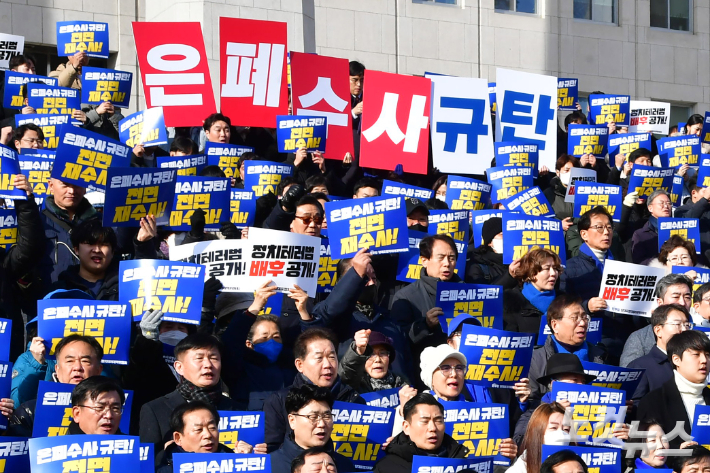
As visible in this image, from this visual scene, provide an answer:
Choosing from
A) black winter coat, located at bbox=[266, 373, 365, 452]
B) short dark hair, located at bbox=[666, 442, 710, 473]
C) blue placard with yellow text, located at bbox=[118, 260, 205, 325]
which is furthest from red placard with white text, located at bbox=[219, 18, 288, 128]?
short dark hair, located at bbox=[666, 442, 710, 473]

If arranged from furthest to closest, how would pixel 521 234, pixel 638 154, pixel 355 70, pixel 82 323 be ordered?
pixel 355 70 < pixel 638 154 < pixel 521 234 < pixel 82 323

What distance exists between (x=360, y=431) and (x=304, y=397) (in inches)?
18.8

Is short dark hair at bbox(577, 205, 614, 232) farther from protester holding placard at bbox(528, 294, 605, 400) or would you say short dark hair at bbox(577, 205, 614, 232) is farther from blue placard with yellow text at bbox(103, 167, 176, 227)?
blue placard with yellow text at bbox(103, 167, 176, 227)

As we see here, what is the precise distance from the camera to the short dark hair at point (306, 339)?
754 cm

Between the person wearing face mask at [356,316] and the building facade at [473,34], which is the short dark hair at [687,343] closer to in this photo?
the person wearing face mask at [356,316]

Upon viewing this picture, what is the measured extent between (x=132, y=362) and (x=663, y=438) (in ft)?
10.3

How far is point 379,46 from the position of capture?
66.4ft

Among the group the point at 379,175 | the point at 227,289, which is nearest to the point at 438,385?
the point at 227,289

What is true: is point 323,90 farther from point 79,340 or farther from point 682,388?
point 79,340

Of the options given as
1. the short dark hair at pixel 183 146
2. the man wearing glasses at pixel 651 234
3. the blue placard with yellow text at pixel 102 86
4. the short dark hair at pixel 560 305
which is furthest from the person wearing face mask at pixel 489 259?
the blue placard with yellow text at pixel 102 86

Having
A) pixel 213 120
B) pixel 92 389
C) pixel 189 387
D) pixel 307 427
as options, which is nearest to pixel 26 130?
pixel 213 120

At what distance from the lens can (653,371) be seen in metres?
8.37

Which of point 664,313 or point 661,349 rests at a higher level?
point 664,313

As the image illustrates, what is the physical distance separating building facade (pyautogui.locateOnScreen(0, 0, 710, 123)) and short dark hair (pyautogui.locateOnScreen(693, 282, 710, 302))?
829 cm
